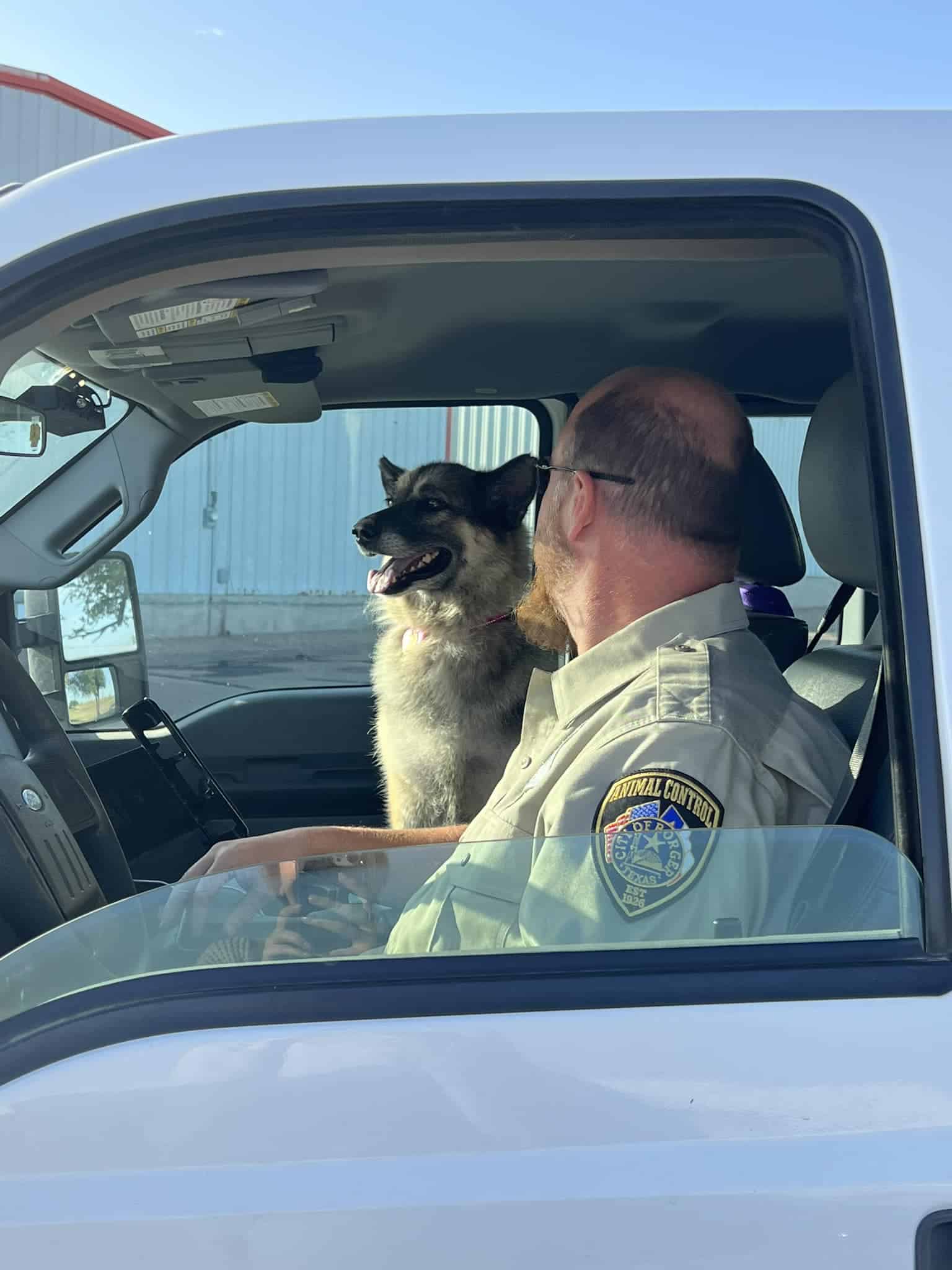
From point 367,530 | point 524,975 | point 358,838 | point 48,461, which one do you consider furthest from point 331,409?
point 524,975

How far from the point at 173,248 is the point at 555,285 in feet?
2.82

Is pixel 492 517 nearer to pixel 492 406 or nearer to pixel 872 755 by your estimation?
pixel 492 406

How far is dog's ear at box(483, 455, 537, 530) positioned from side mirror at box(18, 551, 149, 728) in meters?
1.12

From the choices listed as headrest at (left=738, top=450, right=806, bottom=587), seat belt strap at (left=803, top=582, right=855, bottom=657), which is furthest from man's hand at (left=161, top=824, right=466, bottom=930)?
seat belt strap at (left=803, top=582, right=855, bottom=657)

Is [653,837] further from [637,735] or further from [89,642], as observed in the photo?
[89,642]

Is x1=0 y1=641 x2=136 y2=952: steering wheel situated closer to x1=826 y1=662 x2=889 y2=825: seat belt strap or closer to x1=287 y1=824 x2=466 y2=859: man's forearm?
x1=287 y1=824 x2=466 y2=859: man's forearm

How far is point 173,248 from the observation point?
3.23ft

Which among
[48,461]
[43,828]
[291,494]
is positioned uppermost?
[291,494]

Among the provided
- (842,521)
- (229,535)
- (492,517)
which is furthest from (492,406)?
(229,535)

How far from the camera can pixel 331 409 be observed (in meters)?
2.73

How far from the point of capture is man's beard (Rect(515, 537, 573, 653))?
62.0 inches

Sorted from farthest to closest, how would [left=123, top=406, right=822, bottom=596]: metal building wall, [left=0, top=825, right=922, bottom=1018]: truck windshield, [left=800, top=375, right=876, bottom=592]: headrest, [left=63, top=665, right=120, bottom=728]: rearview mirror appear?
[left=123, top=406, right=822, bottom=596]: metal building wall, [left=63, top=665, right=120, bottom=728]: rearview mirror, [left=800, top=375, right=876, bottom=592]: headrest, [left=0, top=825, right=922, bottom=1018]: truck windshield

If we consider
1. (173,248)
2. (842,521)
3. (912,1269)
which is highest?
(173,248)

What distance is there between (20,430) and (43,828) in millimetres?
716
